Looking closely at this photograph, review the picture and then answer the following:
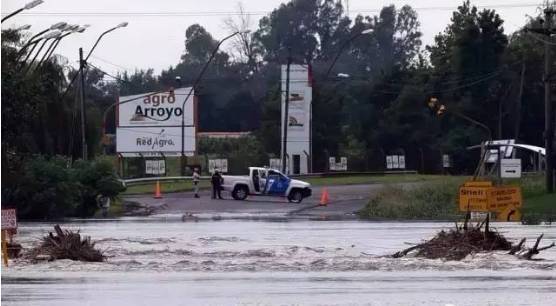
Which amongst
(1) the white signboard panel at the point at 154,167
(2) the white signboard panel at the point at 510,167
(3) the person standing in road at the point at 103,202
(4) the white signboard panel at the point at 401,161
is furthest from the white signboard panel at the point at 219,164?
(2) the white signboard panel at the point at 510,167

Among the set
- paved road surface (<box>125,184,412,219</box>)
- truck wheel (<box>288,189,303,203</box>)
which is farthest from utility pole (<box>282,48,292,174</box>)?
truck wheel (<box>288,189,303,203</box>)

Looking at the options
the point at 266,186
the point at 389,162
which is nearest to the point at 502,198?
the point at 266,186

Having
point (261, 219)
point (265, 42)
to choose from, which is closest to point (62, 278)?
point (261, 219)

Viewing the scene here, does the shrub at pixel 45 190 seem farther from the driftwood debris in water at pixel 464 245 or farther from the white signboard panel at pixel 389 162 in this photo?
the white signboard panel at pixel 389 162

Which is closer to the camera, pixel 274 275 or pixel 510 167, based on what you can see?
pixel 274 275

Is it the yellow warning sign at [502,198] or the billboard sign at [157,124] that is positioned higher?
the billboard sign at [157,124]

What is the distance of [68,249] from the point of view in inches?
840

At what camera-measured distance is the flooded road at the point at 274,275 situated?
49.8 ft

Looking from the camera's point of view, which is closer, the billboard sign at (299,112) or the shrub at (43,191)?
the shrub at (43,191)

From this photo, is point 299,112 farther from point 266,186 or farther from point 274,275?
point 274,275

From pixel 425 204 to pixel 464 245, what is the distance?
79.2 ft

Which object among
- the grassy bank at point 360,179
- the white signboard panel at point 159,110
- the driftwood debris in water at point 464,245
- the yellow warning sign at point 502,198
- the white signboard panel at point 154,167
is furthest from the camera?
the white signboard panel at point 159,110

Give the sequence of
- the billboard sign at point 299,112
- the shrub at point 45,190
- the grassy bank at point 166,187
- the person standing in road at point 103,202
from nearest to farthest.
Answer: the shrub at point 45,190 → the person standing in road at point 103,202 → the grassy bank at point 166,187 → the billboard sign at point 299,112

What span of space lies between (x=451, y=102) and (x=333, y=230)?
68.3m
